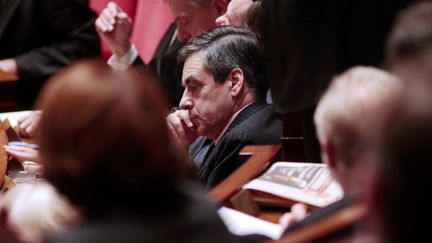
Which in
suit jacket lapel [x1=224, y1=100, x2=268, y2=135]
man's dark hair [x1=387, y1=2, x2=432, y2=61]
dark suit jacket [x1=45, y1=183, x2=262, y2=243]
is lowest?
suit jacket lapel [x1=224, y1=100, x2=268, y2=135]

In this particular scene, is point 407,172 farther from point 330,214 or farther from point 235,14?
point 235,14

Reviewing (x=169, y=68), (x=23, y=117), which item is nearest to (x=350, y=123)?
(x=23, y=117)

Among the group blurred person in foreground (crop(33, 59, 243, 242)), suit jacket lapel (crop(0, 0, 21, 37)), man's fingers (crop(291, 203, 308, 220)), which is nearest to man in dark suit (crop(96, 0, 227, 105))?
suit jacket lapel (crop(0, 0, 21, 37))

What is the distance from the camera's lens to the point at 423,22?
5.30ft

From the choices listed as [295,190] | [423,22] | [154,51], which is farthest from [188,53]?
[423,22]

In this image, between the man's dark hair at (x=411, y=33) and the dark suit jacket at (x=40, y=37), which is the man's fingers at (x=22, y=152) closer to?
the dark suit jacket at (x=40, y=37)

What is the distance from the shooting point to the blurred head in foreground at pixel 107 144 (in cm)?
138

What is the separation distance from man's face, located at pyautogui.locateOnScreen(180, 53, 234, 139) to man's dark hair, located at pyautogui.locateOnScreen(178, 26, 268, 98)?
0.02 m

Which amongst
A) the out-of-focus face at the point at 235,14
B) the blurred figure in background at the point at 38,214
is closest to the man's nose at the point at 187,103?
the out-of-focus face at the point at 235,14

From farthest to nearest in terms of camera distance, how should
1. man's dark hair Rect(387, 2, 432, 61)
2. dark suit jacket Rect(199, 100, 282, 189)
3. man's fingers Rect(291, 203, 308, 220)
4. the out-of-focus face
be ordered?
the out-of-focus face → dark suit jacket Rect(199, 100, 282, 189) → man's fingers Rect(291, 203, 308, 220) → man's dark hair Rect(387, 2, 432, 61)

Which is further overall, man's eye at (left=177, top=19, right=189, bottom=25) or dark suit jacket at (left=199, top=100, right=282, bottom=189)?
man's eye at (left=177, top=19, right=189, bottom=25)

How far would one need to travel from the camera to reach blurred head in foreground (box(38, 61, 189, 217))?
1379 millimetres

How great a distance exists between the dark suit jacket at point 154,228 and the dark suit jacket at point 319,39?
4.06 feet

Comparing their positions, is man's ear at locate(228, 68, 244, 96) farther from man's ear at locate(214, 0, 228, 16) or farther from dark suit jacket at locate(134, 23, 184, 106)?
dark suit jacket at locate(134, 23, 184, 106)
